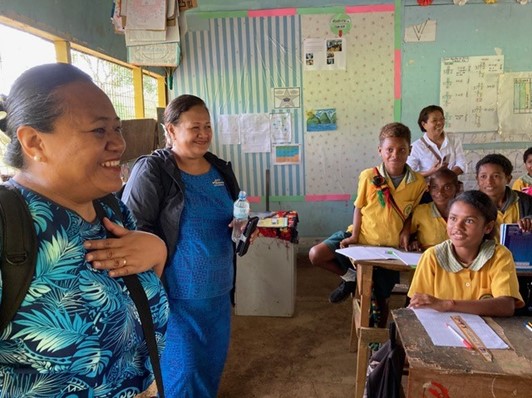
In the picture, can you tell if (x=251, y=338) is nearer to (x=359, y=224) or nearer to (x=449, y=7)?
(x=359, y=224)

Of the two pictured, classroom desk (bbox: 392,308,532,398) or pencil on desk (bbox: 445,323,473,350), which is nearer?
classroom desk (bbox: 392,308,532,398)

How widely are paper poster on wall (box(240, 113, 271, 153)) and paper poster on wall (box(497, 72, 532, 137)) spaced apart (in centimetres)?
260

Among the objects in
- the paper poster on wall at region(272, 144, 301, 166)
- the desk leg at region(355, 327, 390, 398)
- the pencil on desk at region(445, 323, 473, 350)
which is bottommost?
the desk leg at region(355, 327, 390, 398)

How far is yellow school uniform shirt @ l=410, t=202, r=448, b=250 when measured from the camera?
2.65m

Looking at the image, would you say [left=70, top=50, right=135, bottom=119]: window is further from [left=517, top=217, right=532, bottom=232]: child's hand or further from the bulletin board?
[left=517, top=217, right=532, bottom=232]: child's hand

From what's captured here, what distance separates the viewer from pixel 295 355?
302cm

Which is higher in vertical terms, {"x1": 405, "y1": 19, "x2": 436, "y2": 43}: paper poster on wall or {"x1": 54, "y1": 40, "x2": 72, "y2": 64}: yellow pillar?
{"x1": 405, "y1": 19, "x2": 436, "y2": 43}: paper poster on wall

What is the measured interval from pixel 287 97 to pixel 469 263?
3.36m

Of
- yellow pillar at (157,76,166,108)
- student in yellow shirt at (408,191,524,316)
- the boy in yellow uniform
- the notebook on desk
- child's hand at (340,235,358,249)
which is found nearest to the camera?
student in yellow shirt at (408,191,524,316)

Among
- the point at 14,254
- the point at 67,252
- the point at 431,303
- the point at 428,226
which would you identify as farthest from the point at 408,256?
the point at 14,254

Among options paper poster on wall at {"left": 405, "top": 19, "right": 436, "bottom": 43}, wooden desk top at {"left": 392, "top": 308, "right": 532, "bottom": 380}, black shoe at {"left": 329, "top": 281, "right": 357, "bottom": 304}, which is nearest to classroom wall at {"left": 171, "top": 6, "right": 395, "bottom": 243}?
paper poster on wall at {"left": 405, "top": 19, "right": 436, "bottom": 43}

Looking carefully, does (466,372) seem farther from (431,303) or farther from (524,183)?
(524,183)

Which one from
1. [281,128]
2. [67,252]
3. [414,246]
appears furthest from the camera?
[281,128]

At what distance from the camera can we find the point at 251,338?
3.29m
